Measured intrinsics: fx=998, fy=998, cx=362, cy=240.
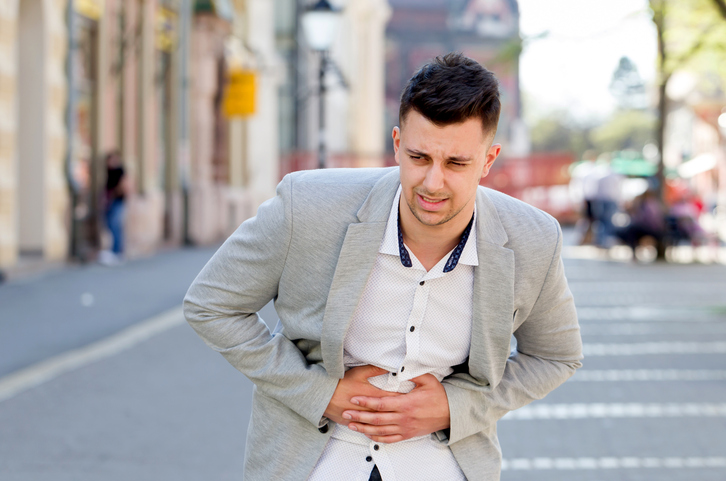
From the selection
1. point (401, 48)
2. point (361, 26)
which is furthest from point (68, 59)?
point (401, 48)

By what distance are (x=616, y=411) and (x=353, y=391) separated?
Result: 450 cm

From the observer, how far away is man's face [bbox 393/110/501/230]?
2230 millimetres

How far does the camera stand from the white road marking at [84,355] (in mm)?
6699

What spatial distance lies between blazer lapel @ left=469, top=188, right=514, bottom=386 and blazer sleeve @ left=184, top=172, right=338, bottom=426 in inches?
14.6

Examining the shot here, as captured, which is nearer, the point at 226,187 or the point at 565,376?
the point at 565,376

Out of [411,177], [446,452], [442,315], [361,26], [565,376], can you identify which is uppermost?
[361,26]

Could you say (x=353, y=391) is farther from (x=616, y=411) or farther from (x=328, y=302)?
(x=616, y=411)

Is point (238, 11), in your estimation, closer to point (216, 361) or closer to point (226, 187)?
point (226, 187)

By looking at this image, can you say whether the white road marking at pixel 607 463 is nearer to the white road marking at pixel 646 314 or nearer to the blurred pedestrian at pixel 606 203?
the white road marking at pixel 646 314

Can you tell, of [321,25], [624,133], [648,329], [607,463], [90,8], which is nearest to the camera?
[607,463]

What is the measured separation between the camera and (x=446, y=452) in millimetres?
2512

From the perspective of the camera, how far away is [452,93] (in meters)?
2.19

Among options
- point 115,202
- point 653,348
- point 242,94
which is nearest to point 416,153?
point 653,348

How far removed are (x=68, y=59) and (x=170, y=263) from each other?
139 inches
